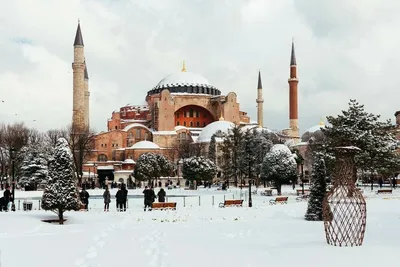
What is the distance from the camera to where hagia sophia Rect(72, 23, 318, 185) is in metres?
58.6

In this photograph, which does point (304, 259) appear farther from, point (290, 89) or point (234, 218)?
point (290, 89)

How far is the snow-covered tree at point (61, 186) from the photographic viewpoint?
15.7m

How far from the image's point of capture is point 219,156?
56.9 meters

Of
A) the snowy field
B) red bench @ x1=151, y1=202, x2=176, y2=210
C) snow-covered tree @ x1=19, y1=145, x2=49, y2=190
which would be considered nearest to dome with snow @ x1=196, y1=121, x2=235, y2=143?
snow-covered tree @ x1=19, y1=145, x2=49, y2=190

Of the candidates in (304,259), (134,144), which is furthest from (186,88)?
(304,259)

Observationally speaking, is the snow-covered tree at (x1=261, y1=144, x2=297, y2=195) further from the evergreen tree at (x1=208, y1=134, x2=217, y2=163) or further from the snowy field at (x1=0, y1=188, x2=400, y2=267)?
the evergreen tree at (x1=208, y1=134, x2=217, y2=163)

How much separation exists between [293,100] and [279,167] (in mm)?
39841

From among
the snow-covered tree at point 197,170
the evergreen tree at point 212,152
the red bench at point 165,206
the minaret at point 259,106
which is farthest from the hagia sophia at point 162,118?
the red bench at point 165,206

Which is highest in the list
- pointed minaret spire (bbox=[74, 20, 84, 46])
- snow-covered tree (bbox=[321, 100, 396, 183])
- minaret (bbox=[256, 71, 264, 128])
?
pointed minaret spire (bbox=[74, 20, 84, 46])

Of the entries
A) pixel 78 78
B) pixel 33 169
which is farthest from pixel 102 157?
pixel 33 169

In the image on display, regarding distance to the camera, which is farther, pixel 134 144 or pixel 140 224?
pixel 134 144

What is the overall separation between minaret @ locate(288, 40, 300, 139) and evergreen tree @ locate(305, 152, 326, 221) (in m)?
53.1

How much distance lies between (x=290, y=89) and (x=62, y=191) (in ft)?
184

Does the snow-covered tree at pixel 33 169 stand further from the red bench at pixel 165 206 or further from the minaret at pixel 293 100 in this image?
the minaret at pixel 293 100
